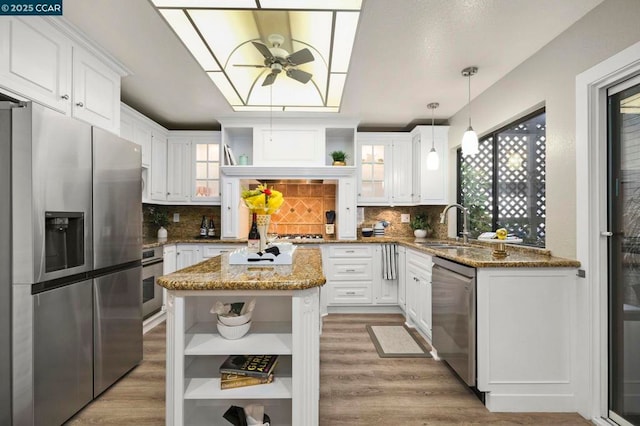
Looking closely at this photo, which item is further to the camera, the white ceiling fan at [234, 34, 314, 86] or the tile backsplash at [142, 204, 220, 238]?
→ the tile backsplash at [142, 204, 220, 238]

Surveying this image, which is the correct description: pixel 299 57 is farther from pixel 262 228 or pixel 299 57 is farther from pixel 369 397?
pixel 369 397

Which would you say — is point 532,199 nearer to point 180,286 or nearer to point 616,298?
point 616,298

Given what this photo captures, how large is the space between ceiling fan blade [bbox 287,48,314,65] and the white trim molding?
1755 millimetres

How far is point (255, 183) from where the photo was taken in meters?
4.71

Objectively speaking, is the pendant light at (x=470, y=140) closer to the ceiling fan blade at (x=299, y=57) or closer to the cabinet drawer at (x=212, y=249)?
the ceiling fan blade at (x=299, y=57)

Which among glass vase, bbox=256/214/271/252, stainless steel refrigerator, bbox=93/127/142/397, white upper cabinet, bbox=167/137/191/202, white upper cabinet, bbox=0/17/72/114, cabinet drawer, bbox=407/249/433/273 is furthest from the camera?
white upper cabinet, bbox=167/137/191/202

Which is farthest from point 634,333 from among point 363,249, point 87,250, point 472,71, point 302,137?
point 302,137

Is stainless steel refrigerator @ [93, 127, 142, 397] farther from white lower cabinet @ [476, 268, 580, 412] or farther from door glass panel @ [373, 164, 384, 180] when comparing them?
door glass panel @ [373, 164, 384, 180]

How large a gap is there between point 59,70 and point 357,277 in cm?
348

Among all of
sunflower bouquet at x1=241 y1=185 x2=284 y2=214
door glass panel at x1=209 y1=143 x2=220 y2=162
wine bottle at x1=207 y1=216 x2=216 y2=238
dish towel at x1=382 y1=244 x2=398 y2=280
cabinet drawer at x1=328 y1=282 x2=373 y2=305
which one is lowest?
cabinet drawer at x1=328 y1=282 x2=373 y2=305

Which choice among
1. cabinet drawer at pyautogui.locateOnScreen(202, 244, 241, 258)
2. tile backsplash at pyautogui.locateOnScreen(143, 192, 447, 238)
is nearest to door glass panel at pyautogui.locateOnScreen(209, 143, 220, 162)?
tile backsplash at pyautogui.locateOnScreen(143, 192, 447, 238)

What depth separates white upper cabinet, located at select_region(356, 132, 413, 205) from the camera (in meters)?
4.58

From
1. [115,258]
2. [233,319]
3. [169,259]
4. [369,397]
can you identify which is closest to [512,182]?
[369,397]

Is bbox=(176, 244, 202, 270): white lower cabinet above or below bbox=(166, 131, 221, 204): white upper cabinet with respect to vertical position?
below
